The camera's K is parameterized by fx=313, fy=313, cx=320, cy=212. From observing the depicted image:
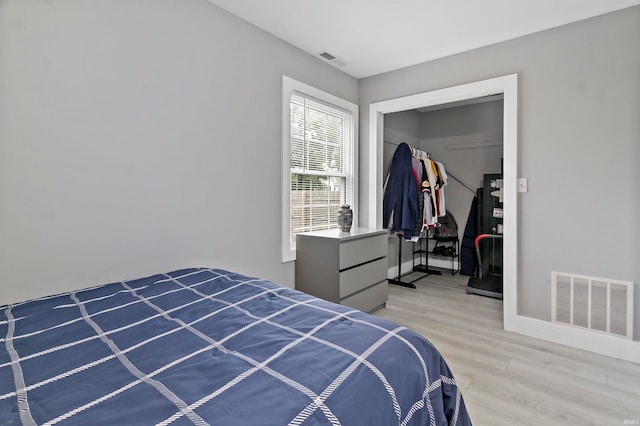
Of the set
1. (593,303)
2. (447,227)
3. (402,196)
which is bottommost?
(593,303)

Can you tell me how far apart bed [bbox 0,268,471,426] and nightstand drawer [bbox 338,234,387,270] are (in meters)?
1.41

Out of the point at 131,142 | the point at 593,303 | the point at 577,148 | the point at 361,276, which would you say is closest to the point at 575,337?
the point at 593,303

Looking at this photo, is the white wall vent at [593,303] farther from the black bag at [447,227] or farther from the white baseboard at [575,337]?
the black bag at [447,227]

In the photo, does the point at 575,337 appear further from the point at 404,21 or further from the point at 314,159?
the point at 404,21

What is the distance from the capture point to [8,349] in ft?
3.13

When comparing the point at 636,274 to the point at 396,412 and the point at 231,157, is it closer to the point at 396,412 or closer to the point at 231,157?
the point at 396,412

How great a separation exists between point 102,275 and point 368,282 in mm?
2170

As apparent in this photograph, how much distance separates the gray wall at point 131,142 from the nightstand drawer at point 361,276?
2.28 ft

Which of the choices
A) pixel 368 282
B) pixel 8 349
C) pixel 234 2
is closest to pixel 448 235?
pixel 368 282

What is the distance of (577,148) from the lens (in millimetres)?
2557

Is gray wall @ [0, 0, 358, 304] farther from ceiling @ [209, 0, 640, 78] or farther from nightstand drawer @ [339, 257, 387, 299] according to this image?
nightstand drawer @ [339, 257, 387, 299]

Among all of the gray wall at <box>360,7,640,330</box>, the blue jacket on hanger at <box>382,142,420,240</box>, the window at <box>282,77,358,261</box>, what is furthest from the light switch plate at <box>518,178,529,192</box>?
the window at <box>282,77,358,261</box>

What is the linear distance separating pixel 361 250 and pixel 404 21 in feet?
6.53

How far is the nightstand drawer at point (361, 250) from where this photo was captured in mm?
2770
